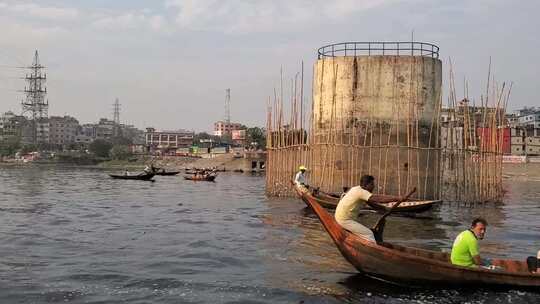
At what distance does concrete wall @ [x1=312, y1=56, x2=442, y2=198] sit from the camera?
86.7ft

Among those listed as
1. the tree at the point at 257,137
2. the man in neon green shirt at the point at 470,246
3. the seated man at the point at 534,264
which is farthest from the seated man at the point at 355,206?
the tree at the point at 257,137

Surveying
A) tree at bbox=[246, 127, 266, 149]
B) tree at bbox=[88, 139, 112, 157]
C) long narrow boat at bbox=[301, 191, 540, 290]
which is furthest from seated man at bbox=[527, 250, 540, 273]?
tree at bbox=[88, 139, 112, 157]

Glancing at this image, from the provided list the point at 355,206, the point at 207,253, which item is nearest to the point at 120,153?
the point at 207,253

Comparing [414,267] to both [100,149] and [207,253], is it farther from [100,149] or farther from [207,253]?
[100,149]

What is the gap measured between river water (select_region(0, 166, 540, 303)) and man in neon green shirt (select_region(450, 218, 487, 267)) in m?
0.55

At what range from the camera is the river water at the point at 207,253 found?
34.8 ft

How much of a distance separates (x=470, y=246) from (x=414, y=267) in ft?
3.40

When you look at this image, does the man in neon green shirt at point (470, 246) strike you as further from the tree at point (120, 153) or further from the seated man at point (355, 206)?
the tree at point (120, 153)

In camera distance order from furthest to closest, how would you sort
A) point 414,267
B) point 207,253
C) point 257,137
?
point 257,137 → point 207,253 → point 414,267

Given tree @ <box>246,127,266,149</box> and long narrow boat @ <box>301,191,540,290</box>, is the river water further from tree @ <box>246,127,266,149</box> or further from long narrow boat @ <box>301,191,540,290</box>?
tree @ <box>246,127,266,149</box>

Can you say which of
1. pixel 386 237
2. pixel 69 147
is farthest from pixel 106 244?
pixel 69 147

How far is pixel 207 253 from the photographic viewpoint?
1470cm

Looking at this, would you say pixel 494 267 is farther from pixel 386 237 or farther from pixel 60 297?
pixel 60 297

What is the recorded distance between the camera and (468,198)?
89.4 ft
